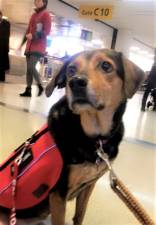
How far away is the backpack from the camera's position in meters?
1.32

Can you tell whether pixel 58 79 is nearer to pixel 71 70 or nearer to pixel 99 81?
pixel 71 70

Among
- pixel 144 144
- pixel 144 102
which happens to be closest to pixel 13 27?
pixel 144 102

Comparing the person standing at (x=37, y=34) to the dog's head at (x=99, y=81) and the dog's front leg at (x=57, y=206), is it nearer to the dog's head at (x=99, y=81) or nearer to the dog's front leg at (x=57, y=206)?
the dog's head at (x=99, y=81)

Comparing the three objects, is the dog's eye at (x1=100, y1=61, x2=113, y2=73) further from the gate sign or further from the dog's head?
the gate sign

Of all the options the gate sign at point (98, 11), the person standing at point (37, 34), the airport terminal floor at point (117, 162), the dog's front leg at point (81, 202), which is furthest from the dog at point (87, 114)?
the gate sign at point (98, 11)

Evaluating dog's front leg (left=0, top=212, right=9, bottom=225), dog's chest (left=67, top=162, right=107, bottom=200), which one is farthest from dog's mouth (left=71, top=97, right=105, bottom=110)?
dog's front leg (left=0, top=212, right=9, bottom=225)

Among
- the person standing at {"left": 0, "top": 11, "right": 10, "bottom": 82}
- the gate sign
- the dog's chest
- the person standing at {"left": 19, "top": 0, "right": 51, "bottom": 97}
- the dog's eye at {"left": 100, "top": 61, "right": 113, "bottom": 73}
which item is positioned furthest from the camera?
the gate sign

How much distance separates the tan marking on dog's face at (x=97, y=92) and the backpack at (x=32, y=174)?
171mm

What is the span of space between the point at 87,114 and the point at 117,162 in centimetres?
144

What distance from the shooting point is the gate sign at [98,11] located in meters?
10.0

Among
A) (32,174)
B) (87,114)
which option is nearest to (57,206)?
(32,174)

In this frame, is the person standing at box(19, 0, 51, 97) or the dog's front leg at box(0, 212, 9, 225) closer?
the dog's front leg at box(0, 212, 9, 225)

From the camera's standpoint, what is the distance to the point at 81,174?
4.36ft

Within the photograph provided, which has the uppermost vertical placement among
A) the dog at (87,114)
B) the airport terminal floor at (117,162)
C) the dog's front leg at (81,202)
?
the dog at (87,114)
